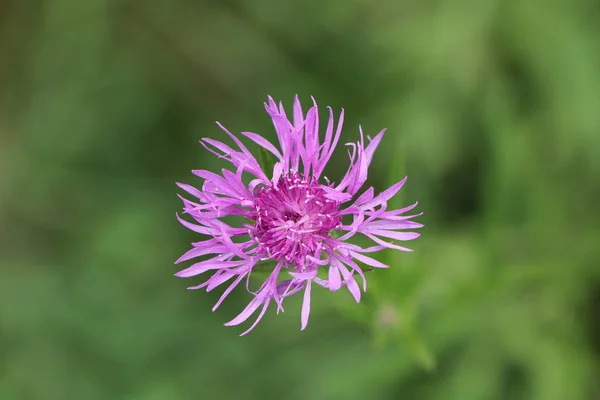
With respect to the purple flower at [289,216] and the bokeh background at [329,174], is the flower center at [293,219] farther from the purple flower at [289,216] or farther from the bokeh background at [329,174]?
the bokeh background at [329,174]

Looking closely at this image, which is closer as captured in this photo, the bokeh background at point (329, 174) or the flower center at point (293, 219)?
the flower center at point (293, 219)

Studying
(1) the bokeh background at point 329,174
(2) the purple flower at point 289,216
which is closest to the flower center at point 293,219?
(2) the purple flower at point 289,216

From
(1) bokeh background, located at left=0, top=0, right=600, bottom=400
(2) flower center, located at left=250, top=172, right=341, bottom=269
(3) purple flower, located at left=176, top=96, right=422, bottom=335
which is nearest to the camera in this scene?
(3) purple flower, located at left=176, top=96, right=422, bottom=335

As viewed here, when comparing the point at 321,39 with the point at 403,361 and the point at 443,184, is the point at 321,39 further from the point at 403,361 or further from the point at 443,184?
the point at 403,361

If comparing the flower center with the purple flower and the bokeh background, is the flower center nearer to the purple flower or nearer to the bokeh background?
the purple flower

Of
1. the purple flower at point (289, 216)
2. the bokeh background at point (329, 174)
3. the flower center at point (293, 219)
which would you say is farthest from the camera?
the bokeh background at point (329, 174)

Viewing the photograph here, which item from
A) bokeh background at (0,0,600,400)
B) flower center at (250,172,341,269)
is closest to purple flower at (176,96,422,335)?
flower center at (250,172,341,269)
